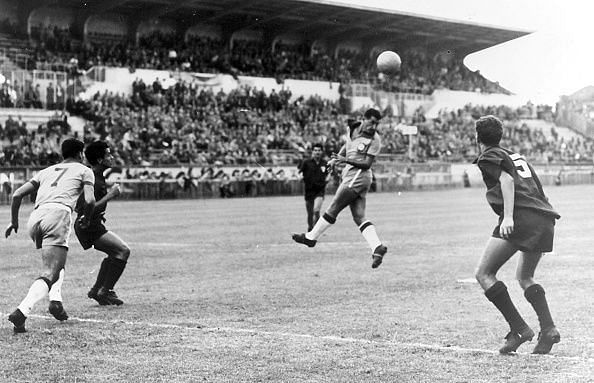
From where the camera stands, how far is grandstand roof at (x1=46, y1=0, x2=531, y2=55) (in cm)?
5138

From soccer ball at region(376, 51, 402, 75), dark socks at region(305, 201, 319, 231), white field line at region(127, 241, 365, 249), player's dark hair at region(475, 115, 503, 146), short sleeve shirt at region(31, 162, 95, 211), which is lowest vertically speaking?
white field line at region(127, 241, 365, 249)

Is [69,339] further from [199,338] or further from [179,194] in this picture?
[179,194]

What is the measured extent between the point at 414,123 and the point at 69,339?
5047 centimetres

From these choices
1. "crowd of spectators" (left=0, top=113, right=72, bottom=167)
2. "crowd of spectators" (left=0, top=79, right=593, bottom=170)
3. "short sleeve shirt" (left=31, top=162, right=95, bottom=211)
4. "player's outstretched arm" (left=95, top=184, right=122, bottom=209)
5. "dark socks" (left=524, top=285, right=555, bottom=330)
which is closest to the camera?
"dark socks" (left=524, top=285, right=555, bottom=330)

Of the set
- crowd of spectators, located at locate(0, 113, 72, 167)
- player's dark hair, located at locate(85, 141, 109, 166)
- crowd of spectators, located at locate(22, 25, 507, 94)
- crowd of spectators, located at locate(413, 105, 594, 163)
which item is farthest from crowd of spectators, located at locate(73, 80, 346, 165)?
player's dark hair, located at locate(85, 141, 109, 166)

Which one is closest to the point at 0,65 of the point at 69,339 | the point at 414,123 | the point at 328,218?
the point at 414,123

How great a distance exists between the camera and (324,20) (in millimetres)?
57188

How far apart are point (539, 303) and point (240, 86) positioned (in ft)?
144

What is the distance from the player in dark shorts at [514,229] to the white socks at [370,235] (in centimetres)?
507

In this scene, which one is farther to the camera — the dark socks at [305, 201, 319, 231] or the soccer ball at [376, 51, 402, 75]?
the soccer ball at [376, 51, 402, 75]

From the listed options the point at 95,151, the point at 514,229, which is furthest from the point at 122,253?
the point at 514,229

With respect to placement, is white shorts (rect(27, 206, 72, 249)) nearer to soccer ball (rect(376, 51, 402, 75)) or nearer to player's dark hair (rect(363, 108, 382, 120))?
player's dark hair (rect(363, 108, 382, 120))

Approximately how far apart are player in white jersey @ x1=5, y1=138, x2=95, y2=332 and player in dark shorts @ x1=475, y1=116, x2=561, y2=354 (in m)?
3.82

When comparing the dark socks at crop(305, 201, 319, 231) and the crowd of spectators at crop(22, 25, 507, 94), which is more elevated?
the crowd of spectators at crop(22, 25, 507, 94)
